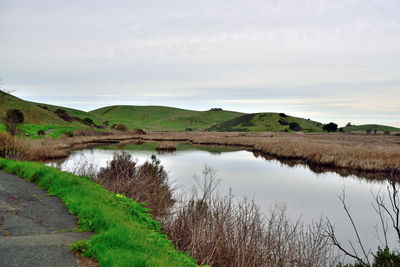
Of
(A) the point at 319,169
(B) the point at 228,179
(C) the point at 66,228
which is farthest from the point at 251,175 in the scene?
(C) the point at 66,228

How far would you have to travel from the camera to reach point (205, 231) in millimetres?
7738

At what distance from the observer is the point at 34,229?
6348mm

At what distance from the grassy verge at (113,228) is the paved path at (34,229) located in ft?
1.02

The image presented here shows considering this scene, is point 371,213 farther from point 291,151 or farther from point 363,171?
point 291,151

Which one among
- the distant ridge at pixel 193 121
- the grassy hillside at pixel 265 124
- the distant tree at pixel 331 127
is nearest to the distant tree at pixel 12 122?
the distant ridge at pixel 193 121

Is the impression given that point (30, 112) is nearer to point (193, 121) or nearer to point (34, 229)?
point (34, 229)

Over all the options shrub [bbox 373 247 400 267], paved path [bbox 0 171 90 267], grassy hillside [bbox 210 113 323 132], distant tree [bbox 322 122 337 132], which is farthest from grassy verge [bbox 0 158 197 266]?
distant tree [bbox 322 122 337 132]

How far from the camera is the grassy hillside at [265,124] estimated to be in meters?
129

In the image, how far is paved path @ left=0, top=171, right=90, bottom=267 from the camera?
4.83 m

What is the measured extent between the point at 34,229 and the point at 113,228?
172 centimetres

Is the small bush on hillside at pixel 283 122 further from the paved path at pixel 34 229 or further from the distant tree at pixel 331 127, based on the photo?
the paved path at pixel 34 229

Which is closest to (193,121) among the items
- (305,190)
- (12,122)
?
(12,122)

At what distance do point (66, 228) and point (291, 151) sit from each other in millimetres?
32838

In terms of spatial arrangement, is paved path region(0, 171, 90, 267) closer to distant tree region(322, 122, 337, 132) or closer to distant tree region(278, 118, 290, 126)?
distant tree region(322, 122, 337, 132)
